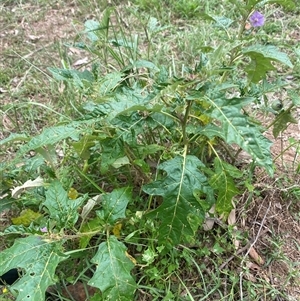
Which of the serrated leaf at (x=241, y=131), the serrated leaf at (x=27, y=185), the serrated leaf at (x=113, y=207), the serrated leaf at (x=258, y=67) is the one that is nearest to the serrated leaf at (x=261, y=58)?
the serrated leaf at (x=258, y=67)

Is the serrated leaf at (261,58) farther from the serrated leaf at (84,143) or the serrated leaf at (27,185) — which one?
the serrated leaf at (27,185)

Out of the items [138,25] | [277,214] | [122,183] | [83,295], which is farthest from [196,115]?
[138,25]

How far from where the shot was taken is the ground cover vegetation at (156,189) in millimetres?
1485

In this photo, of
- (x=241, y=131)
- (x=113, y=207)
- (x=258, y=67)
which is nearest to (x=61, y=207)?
(x=113, y=207)

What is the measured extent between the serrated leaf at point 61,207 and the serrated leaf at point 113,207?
3.5 inches

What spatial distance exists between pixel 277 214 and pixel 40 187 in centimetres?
98

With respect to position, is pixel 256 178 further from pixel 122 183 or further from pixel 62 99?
pixel 62 99

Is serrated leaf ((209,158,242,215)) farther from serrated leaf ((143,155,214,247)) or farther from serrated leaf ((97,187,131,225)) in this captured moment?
serrated leaf ((97,187,131,225))

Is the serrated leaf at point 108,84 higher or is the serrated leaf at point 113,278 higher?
the serrated leaf at point 108,84

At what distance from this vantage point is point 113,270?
1490mm

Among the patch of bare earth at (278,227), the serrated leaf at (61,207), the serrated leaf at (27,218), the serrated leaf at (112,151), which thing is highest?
the serrated leaf at (112,151)

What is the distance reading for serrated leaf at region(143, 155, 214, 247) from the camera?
150 cm

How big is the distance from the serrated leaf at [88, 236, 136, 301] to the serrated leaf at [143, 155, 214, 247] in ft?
0.48

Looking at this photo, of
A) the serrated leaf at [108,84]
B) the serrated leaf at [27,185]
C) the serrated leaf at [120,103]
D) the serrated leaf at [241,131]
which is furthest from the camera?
the serrated leaf at [27,185]
